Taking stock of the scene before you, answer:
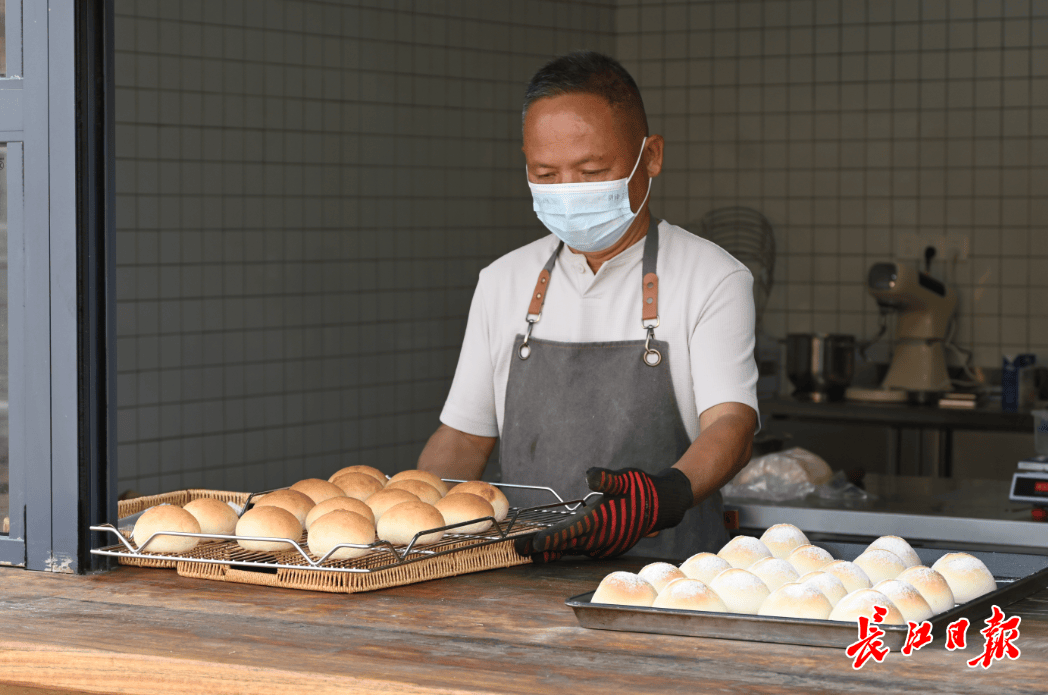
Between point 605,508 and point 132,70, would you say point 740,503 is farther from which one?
point 132,70

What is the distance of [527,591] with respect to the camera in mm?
1534

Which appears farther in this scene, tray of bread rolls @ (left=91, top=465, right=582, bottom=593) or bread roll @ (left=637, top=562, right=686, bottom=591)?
tray of bread rolls @ (left=91, top=465, right=582, bottom=593)

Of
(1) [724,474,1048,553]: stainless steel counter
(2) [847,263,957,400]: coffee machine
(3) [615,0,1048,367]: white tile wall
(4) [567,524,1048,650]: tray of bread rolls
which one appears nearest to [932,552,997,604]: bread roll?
(4) [567,524,1048,650]: tray of bread rolls

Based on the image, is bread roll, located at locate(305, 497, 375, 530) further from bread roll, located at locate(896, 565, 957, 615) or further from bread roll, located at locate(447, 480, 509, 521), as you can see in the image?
bread roll, located at locate(896, 565, 957, 615)

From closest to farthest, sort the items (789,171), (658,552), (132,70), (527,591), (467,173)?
(527,591) → (658,552) → (132,70) → (467,173) → (789,171)

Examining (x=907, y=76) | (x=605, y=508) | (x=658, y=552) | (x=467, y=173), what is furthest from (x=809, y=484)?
(x=907, y=76)

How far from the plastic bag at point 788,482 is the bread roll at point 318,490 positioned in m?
1.43

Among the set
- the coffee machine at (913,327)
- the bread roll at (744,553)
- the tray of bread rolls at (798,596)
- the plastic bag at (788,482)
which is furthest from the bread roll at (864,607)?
the coffee machine at (913,327)

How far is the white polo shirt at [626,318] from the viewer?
2049 millimetres

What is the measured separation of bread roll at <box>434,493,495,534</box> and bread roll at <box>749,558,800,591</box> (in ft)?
1.32

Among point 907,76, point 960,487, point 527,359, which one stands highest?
point 907,76

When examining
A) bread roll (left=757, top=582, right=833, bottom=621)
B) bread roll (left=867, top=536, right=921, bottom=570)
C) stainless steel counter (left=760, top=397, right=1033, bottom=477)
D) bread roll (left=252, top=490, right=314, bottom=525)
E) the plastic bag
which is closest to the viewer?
bread roll (left=757, top=582, right=833, bottom=621)

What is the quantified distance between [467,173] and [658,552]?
9.06 feet

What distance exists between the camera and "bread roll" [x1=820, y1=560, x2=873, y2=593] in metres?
1.34
